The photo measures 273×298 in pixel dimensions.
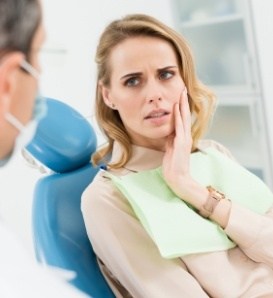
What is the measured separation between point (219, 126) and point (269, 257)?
167 centimetres

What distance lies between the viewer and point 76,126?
1.18 metres

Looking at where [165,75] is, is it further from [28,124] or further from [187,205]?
[28,124]

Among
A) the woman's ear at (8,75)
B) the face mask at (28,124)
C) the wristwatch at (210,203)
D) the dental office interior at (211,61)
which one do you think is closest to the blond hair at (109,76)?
the wristwatch at (210,203)

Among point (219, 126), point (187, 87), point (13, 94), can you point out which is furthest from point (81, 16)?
point (13, 94)

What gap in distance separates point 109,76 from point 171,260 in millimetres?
491

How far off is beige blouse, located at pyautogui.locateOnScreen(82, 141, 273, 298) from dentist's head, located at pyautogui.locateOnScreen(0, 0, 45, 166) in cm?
43

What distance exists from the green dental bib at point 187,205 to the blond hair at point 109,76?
10 cm

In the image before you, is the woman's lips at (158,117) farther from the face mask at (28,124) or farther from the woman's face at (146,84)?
the face mask at (28,124)

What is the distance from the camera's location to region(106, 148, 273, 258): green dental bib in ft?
3.22

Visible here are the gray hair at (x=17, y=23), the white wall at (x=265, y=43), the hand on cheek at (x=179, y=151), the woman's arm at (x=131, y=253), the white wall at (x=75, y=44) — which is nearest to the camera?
the gray hair at (x=17, y=23)

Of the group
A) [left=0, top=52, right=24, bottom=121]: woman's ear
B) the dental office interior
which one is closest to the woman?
[left=0, top=52, right=24, bottom=121]: woman's ear

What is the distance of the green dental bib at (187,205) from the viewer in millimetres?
982

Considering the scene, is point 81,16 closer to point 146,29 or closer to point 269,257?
point 146,29

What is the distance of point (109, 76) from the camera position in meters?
1.14
